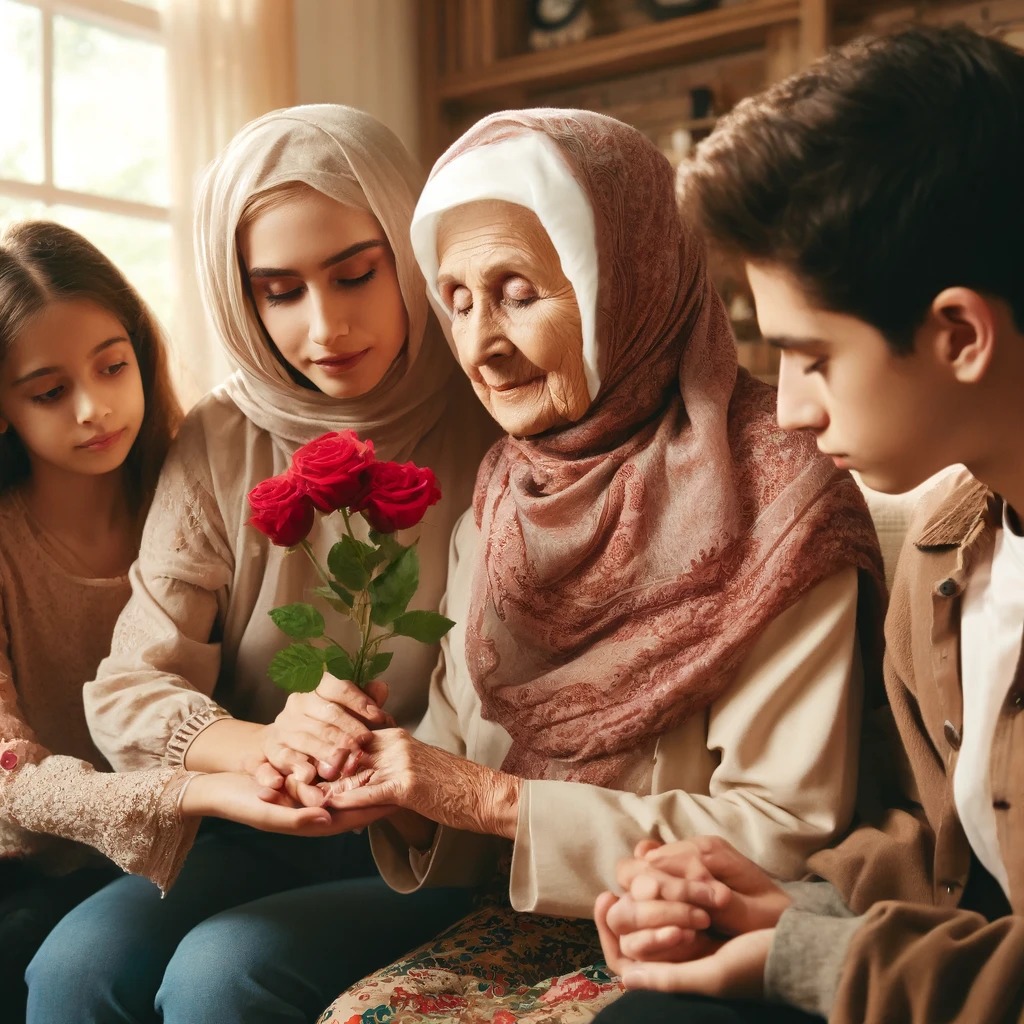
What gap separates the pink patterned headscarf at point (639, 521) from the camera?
1367 mm

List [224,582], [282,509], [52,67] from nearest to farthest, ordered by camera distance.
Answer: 1. [282,509]
2. [224,582]
3. [52,67]

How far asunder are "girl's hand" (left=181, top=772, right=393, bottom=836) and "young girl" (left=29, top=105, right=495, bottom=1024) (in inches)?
1.5

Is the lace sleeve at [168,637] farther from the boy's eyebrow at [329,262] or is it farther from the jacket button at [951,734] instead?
the jacket button at [951,734]

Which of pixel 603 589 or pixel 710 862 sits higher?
pixel 603 589

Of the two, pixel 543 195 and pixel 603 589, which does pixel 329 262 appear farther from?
pixel 603 589

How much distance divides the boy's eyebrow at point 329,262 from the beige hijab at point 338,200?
0.02 metres

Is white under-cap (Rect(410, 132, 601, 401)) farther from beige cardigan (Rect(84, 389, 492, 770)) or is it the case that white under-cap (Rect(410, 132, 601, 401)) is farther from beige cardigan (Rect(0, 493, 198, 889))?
beige cardigan (Rect(0, 493, 198, 889))

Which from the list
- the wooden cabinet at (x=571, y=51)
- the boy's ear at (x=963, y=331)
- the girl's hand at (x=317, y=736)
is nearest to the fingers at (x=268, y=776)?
the girl's hand at (x=317, y=736)

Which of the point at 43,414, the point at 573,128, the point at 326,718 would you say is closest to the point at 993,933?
the point at 326,718

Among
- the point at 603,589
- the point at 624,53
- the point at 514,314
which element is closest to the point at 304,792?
the point at 603,589

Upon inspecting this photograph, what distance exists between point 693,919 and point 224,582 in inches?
36.2

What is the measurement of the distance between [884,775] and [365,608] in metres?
0.64

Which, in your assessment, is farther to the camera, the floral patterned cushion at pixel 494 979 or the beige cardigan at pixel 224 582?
the beige cardigan at pixel 224 582

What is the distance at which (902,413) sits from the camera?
1.04 m
